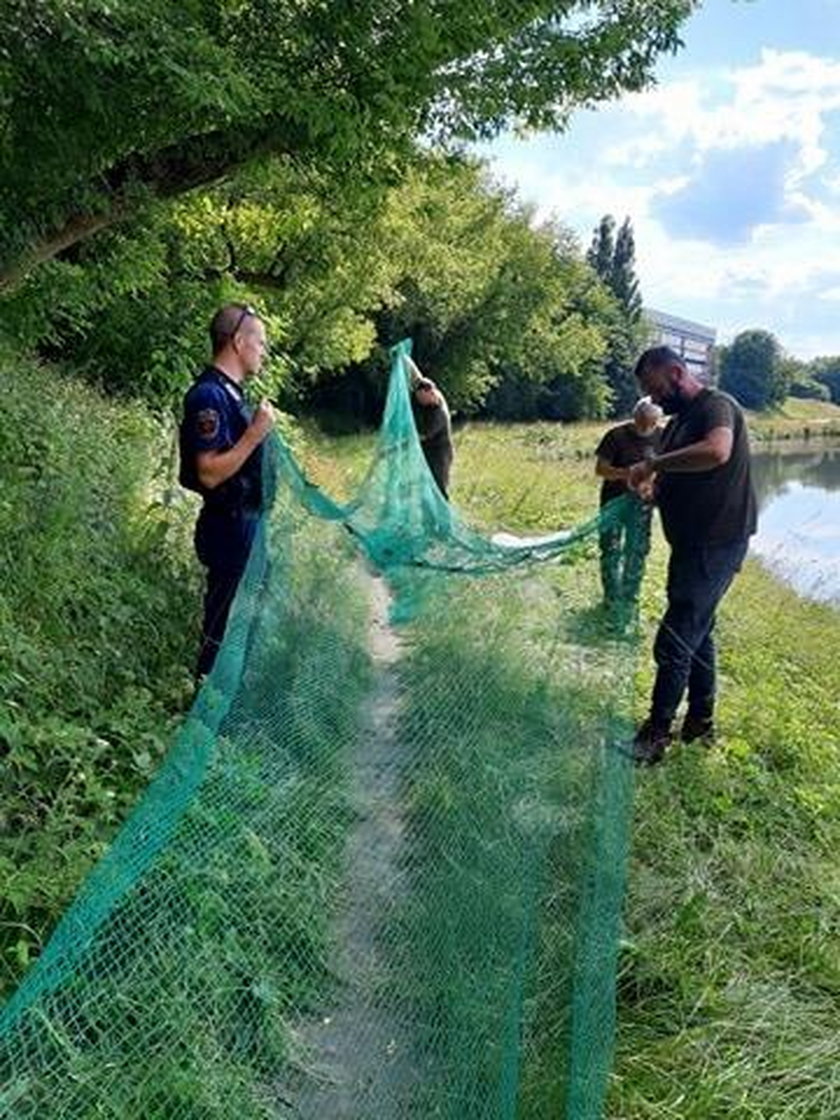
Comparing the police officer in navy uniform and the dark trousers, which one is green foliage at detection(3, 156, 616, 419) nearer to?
the dark trousers

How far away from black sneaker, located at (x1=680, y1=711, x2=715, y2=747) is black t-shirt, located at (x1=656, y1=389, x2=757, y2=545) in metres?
0.86

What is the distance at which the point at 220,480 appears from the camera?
3.52 m

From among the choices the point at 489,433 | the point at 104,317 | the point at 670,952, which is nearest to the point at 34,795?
the point at 670,952

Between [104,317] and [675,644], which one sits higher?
[104,317]

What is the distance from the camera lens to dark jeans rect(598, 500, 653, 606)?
3686 mm

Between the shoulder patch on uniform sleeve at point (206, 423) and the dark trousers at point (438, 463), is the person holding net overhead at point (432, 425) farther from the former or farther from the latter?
the shoulder patch on uniform sleeve at point (206, 423)

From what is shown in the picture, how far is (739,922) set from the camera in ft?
9.51

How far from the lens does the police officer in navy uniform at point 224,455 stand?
347 centimetres

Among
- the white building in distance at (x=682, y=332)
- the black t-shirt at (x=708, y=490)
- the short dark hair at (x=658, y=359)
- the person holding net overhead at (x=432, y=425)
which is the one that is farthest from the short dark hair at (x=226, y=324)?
the white building in distance at (x=682, y=332)

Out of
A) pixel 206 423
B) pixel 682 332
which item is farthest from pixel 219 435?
pixel 682 332

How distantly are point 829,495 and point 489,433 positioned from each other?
939cm

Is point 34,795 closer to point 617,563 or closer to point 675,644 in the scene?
point 617,563

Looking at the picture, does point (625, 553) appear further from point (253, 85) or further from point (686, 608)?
point (253, 85)

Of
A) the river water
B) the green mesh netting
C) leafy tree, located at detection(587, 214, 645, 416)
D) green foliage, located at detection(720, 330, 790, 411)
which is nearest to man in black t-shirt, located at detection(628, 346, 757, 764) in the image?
the green mesh netting
